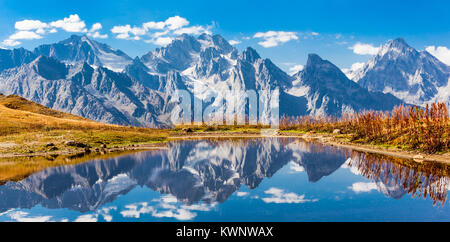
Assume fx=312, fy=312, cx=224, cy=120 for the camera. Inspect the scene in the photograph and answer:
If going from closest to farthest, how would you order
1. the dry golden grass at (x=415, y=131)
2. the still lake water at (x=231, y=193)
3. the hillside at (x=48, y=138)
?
1. the still lake water at (x=231, y=193)
2. the dry golden grass at (x=415, y=131)
3. the hillside at (x=48, y=138)

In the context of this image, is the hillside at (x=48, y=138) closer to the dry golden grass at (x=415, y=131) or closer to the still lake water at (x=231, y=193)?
the still lake water at (x=231, y=193)

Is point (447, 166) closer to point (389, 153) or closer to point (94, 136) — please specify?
point (389, 153)

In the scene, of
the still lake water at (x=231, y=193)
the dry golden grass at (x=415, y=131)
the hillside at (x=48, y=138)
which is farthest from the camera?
the hillside at (x=48, y=138)

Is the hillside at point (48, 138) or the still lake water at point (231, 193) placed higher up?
the hillside at point (48, 138)

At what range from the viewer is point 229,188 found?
1252 inches

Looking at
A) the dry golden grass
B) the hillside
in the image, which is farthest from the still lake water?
the hillside

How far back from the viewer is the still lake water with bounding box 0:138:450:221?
73.5 feet

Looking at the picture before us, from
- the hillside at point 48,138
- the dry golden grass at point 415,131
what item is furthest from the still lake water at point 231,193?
the hillside at point 48,138

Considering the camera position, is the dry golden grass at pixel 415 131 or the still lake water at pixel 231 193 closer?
the still lake water at pixel 231 193

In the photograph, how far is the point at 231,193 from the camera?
2934cm

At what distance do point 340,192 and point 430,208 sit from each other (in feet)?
25.2

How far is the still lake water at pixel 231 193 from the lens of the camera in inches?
882
